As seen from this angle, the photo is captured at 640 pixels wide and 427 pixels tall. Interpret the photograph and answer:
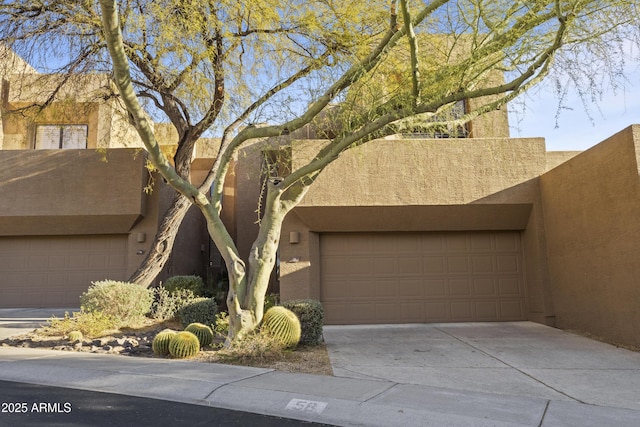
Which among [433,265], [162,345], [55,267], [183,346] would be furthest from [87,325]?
[433,265]

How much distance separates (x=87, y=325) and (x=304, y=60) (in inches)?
286

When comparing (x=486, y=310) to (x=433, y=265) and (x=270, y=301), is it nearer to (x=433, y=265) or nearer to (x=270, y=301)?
(x=433, y=265)

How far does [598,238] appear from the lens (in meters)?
10.0

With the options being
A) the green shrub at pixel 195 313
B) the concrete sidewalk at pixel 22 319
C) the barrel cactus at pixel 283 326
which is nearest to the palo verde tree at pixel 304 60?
the barrel cactus at pixel 283 326

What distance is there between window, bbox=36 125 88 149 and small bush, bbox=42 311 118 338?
8.94 m

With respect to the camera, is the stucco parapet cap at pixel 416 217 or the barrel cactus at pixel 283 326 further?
the stucco parapet cap at pixel 416 217

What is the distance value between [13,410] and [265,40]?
9.00 metres

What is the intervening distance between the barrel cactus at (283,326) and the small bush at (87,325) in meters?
3.52

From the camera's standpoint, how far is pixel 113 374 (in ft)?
21.4

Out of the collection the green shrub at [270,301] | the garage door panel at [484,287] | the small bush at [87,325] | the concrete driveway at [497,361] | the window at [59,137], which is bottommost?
the concrete driveway at [497,361]

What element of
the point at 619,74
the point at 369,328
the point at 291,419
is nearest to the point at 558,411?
the point at 291,419

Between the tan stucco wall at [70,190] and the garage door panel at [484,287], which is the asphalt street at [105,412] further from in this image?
the tan stucco wall at [70,190]

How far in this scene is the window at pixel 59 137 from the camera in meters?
17.1

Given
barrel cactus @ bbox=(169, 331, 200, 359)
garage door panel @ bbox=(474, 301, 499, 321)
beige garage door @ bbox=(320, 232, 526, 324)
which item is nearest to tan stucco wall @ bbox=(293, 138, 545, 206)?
beige garage door @ bbox=(320, 232, 526, 324)
